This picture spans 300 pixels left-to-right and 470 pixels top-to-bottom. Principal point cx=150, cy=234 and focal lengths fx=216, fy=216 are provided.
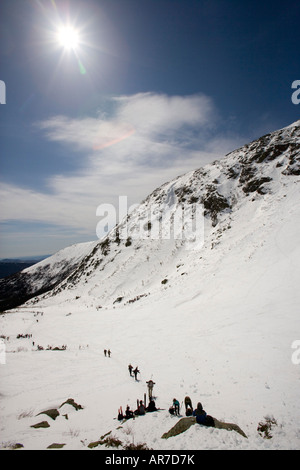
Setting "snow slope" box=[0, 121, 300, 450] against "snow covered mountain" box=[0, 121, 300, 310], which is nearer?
"snow slope" box=[0, 121, 300, 450]

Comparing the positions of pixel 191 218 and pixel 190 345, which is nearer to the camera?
pixel 190 345

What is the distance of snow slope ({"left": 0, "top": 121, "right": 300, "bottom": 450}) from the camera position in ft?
28.0

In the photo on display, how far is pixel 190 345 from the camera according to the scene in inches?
683

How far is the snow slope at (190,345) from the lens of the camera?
336 inches

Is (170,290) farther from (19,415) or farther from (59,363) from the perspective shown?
(19,415)

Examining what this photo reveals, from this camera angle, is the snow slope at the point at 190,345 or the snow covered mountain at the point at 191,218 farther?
the snow covered mountain at the point at 191,218

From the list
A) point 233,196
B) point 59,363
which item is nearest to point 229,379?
point 59,363

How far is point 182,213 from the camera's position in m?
61.1

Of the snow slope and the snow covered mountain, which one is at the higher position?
the snow covered mountain

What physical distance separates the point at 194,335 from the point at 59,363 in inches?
453

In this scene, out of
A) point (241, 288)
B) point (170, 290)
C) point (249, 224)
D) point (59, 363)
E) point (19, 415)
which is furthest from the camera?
point (249, 224)

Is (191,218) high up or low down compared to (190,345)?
up

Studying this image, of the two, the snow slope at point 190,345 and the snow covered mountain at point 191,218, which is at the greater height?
the snow covered mountain at point 191,218

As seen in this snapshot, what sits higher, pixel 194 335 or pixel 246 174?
pixel 246 174
